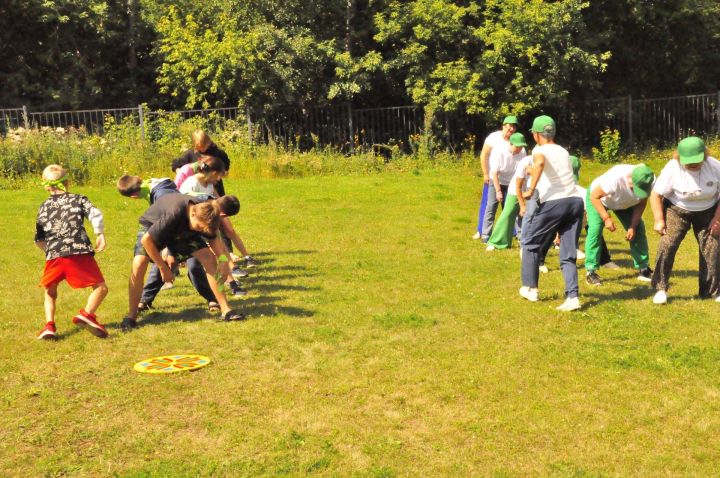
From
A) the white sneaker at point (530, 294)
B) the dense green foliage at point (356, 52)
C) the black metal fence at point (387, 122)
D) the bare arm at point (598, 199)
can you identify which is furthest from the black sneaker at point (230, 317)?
the dense green foliage at point (356, 52)

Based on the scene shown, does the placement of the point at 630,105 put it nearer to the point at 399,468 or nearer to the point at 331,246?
the point at 331,246

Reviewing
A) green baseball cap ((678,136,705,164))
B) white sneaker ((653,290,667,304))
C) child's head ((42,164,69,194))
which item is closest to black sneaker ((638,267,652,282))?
white sneaker ((653,290,667,304))

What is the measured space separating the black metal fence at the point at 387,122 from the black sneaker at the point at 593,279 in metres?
15.4

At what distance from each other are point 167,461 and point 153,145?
19.1m

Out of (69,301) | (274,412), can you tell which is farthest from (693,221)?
(69,301)

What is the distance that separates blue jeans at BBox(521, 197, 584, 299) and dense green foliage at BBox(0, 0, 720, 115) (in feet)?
56.8

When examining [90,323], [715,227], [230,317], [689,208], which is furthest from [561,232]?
[90,323]

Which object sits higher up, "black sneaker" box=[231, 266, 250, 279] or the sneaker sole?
the sneaker sole

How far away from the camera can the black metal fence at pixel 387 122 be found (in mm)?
25359

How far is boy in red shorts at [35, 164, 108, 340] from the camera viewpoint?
8609mm

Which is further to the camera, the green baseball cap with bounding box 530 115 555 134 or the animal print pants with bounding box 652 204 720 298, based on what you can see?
the animal print pants with bounding box 652 204 720 298

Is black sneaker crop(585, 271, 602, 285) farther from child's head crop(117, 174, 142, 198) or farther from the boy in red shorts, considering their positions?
the boy in red shorts

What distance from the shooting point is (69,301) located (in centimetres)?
1045

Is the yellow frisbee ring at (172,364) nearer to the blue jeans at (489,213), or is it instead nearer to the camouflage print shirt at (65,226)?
the camouflage print shirt at (65,226)
